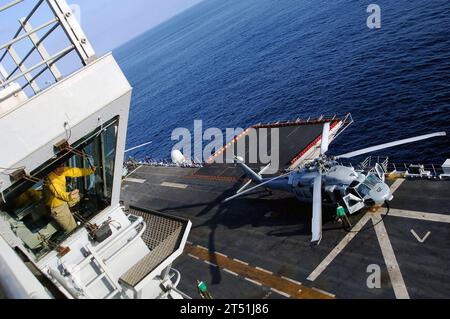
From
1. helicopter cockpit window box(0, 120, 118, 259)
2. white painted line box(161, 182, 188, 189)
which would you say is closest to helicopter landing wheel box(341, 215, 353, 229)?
helicopter cockpit window box(0, 120, 118, 259)

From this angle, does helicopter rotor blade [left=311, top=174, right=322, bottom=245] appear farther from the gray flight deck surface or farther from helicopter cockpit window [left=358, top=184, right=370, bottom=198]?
helicopter cockpit window [left=358, top=184, right=370, bottom=198]

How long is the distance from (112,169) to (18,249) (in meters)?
4.27

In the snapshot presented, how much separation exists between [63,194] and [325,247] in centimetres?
2032

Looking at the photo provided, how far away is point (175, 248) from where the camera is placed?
13.9 meters

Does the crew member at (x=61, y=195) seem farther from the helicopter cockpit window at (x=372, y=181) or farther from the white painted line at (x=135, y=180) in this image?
the white painted line at (x=135, y=180)

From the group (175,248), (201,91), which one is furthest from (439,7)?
(175,248)

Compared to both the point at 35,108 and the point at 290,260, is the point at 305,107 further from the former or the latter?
the point at 35,108

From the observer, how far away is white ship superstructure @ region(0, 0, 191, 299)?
10023mm

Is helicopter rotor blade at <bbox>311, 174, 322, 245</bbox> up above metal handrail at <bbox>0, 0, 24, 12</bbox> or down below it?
below

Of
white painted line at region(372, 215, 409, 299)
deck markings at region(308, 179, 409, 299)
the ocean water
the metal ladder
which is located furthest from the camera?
the ocean water

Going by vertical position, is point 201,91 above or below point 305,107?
above

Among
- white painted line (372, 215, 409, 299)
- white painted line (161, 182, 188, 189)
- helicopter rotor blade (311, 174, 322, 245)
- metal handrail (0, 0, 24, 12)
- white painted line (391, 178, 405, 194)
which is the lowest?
white painted line (391, 178, 405, 194)

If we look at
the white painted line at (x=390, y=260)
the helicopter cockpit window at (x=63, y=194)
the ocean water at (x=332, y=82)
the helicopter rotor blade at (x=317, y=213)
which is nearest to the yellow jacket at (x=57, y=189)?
the helicopter cockpit window at (x=63, y=194)

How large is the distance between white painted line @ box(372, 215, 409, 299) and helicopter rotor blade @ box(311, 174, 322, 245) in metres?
4.36
